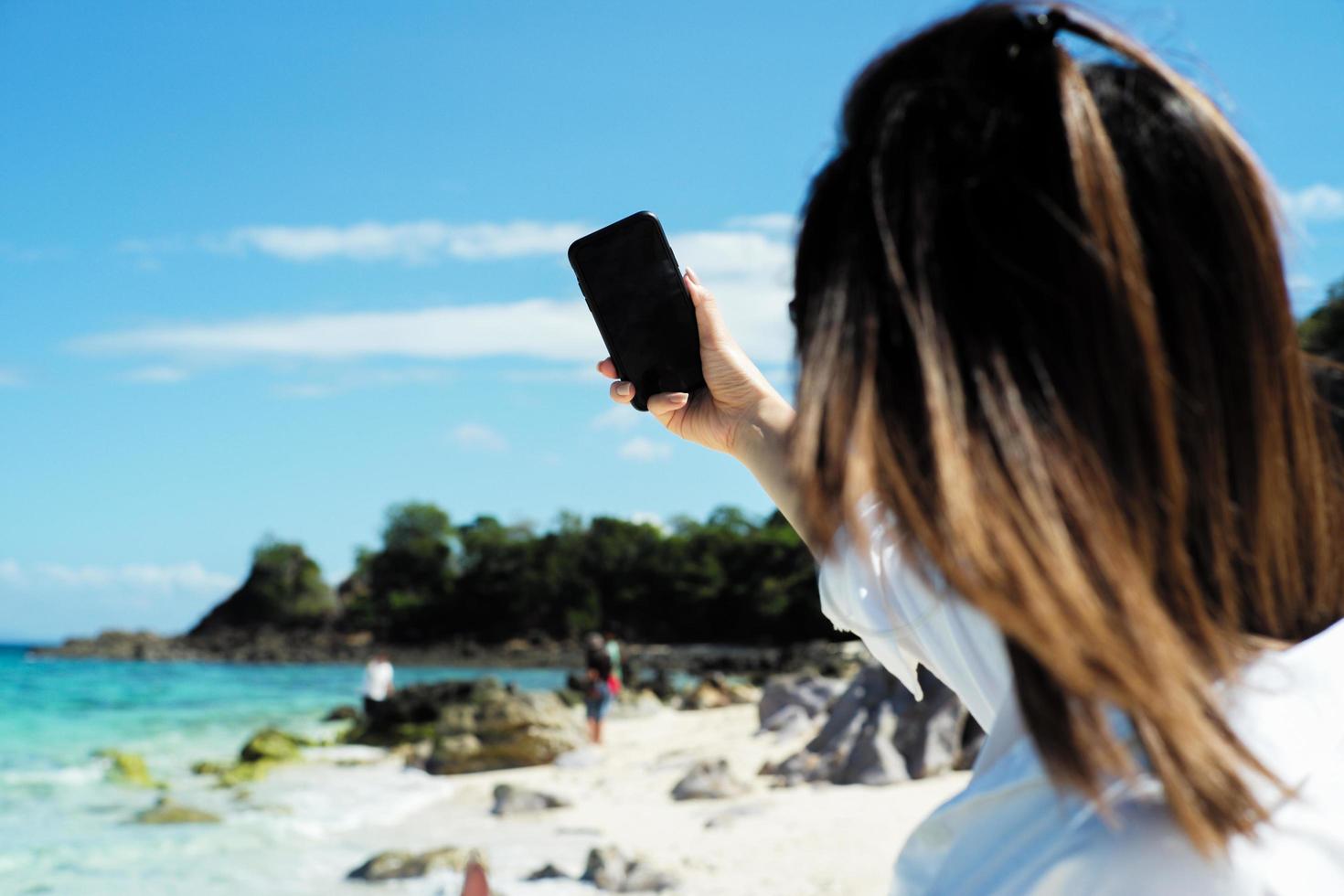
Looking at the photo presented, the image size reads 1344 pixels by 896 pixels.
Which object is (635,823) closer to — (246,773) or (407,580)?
(246,773)

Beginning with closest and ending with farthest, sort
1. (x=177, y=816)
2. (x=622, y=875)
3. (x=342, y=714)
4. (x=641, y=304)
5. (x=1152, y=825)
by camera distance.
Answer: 1. (x=1152, y=825)
2. (x=641, y=304)
3. (x=622, y=875)
4. (x=177, y=816)
5. (x=342, y=714)

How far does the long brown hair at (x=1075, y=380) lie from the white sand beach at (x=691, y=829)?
6.81 m

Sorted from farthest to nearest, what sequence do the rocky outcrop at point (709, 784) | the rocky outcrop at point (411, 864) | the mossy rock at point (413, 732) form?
the mossy rock at point (413, 732) < the rocky outcrop at point (709, 784) < the rocky outcrop at point (411, 864)

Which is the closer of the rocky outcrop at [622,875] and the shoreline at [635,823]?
the rocky outcrop at [622,875]

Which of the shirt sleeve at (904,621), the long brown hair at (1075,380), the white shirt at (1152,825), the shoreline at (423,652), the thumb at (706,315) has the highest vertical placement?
the thumb at (706,315)

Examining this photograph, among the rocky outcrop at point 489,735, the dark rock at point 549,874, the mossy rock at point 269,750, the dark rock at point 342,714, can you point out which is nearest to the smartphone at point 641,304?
→ the dark rock at point 549,874

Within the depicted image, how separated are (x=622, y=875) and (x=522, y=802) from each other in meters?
4.06

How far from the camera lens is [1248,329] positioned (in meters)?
0.90

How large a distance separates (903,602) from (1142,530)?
515 mm

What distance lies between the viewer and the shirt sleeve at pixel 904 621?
117 centimetres

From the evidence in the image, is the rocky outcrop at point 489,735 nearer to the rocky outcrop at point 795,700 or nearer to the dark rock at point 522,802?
the rocky outcrop at point 795,700

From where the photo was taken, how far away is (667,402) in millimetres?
1917

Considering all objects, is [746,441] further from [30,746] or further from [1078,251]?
[30,746]

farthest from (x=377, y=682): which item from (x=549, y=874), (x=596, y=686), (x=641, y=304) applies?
(x=641, y=304)
